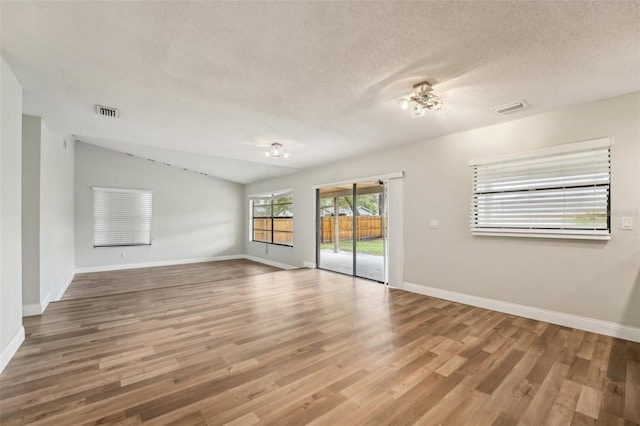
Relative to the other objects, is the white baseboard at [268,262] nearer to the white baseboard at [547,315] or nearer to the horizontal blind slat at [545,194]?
the white baseboard at [547,315]

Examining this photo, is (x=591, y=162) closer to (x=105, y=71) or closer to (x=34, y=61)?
(x=105, y=71)

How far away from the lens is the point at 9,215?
244cm

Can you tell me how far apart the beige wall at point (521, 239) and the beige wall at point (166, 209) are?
5.28 meters

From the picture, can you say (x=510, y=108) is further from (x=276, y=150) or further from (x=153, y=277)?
(x=153, y=277)

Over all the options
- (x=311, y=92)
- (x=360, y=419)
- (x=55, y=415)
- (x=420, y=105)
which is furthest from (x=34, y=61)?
(x=360, y=419)

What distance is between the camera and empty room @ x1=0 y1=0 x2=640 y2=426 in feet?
5.93

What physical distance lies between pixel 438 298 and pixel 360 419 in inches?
116

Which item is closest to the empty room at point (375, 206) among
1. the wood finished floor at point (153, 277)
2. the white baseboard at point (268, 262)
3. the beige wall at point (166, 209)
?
the wood finished floor at point (153, 277)

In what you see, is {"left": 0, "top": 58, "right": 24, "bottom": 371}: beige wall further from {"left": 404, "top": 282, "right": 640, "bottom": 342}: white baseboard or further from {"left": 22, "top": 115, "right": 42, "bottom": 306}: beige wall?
{"left": 404, "top": 282, "right": 640, "bottom": 342}: white baseboard

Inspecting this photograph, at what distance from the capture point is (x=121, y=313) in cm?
366

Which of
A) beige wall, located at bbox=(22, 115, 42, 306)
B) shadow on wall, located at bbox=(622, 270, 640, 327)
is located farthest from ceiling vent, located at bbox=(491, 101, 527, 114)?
beige wall, located at bbox=(22, 115, 42, 306)

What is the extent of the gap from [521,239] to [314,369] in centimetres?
296

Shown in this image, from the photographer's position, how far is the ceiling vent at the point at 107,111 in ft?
11.1

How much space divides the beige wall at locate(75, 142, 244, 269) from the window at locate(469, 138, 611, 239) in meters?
7.33
